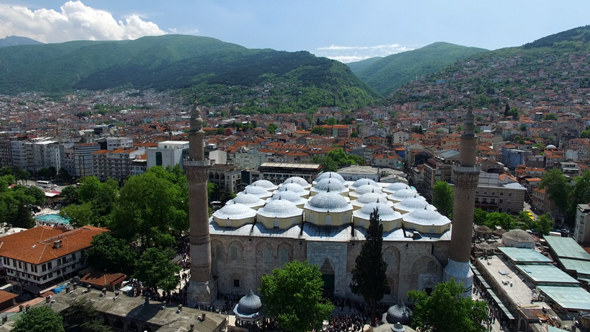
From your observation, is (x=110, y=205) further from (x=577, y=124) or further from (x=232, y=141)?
(x=577, y=124)

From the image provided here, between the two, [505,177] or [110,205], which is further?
[505,177]

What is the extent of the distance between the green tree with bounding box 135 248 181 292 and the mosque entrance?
8.19m

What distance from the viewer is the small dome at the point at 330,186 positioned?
3123 centimetres

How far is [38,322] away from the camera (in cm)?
1656

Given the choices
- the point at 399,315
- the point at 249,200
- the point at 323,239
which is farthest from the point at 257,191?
the point at 399,315

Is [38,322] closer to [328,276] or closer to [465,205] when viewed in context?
[328,276]

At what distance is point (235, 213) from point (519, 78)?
137 m

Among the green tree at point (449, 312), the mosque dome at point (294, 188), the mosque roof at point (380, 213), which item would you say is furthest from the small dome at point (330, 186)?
the green tree at point (449, 312)

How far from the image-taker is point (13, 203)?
36969 millimetres

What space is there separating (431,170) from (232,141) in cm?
3532

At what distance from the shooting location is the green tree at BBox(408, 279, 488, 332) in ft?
55.5

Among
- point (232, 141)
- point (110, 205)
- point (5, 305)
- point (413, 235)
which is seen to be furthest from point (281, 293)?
point (232, 141)

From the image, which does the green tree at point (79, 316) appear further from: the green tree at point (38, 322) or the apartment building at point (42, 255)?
the apartment building at point (42, 255)

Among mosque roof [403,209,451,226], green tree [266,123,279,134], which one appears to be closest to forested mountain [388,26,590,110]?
green tree [266,123,279,134]
